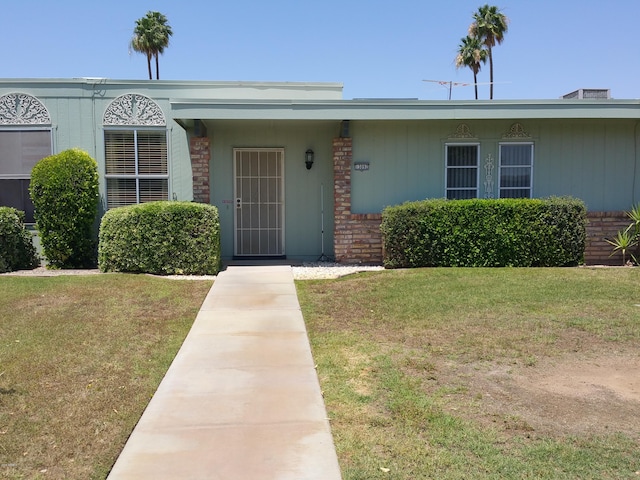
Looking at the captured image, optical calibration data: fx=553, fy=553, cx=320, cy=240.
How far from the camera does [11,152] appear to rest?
11.3m

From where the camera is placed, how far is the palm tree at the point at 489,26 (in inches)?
1319

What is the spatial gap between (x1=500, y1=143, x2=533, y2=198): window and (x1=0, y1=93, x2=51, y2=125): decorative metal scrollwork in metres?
9.49

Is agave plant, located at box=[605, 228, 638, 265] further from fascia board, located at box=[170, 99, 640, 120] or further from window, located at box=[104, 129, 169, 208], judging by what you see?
window, located at box=[104, 129, 169, 208]

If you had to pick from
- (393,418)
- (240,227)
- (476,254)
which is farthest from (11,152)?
(393,418)

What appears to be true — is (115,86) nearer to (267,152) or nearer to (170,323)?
(267,152)

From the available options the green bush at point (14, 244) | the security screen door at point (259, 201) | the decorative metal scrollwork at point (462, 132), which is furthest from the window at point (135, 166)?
the decorative metal scrollwork at point (462, 132)

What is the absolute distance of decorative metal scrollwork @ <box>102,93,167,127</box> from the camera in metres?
11.4

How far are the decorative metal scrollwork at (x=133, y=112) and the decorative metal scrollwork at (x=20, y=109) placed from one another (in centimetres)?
133

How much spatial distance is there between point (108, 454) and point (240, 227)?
865 centimetres

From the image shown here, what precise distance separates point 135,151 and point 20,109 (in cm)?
241

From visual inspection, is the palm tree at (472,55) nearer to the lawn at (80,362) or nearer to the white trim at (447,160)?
the white trim at (447,160)

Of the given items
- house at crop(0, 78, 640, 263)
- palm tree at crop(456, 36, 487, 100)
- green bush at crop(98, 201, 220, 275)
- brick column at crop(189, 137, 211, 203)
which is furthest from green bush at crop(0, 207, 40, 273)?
palm tree at crop(456, 36, 487, 100)

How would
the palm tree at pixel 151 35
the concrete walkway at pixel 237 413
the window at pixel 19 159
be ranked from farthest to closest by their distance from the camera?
the palm tree at pixel 151 35, the window at pixel 19 159, the concrete walkway at pixel 237 413

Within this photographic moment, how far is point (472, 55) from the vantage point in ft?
115
